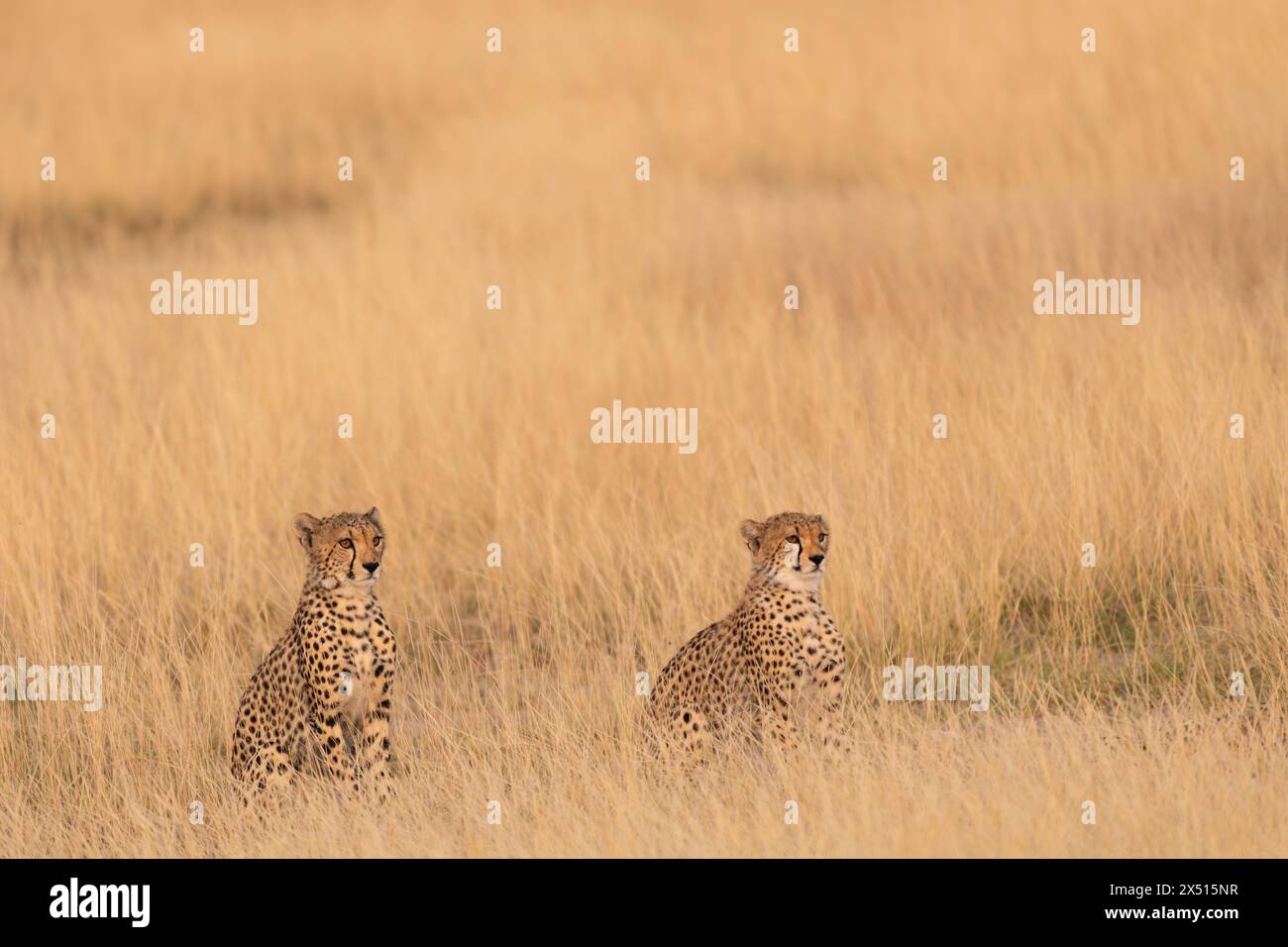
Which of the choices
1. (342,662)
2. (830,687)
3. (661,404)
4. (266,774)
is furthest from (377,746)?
(661,404)

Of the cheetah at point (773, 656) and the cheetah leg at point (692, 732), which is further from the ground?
the cheetah at point (773, 656)

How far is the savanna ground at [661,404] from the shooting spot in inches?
188

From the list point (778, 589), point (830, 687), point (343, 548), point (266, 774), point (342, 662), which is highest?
point (343, 548)

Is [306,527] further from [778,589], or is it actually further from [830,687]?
[830,687]

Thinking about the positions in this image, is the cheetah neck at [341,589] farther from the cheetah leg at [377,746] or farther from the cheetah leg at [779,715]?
the cheetah leg at [779,715]

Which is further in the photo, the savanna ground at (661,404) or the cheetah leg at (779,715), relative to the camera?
the savanna ground at (661,404)

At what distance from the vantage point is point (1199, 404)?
7062 mm

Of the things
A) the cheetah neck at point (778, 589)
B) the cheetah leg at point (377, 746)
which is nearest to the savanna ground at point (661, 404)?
the cheetah leg at point (377, 746)

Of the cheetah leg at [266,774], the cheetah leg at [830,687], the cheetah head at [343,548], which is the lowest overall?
the cheetah leg at [266,774]

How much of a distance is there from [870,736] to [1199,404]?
289 centimetres

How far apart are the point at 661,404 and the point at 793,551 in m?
4.13

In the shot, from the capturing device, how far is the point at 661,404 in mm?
8797

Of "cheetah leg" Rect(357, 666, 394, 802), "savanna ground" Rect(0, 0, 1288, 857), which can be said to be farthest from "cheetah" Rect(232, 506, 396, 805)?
"savanna ground" Rect(0, 0, 1288, 857)

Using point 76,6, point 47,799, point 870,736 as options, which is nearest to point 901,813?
point 870,736
